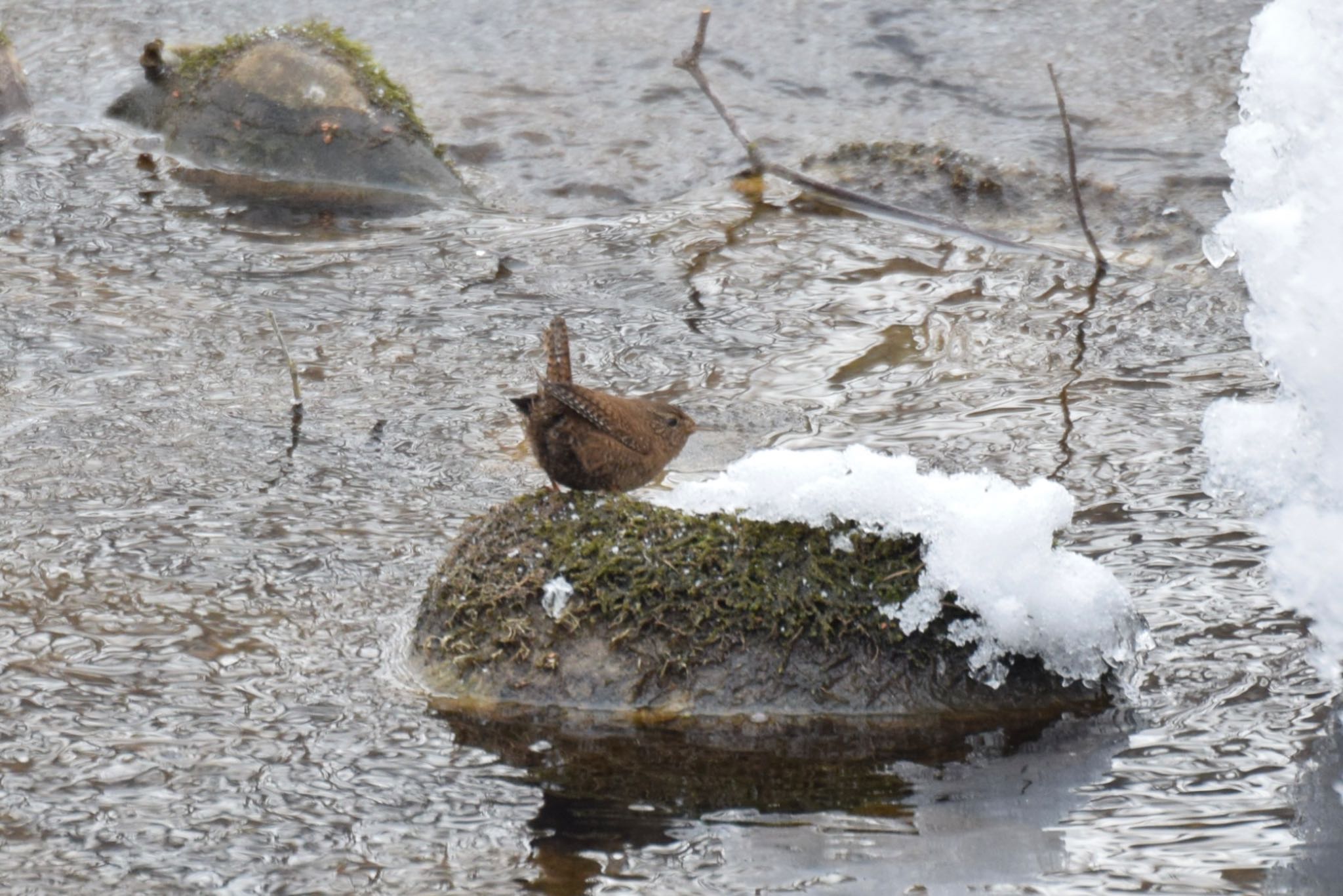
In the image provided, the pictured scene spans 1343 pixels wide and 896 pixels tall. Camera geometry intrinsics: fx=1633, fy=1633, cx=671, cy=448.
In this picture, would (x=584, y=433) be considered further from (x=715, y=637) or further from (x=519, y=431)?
(x=519, y=431)

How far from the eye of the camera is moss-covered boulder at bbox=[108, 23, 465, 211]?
1016 centimetres

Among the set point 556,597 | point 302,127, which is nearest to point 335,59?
point 302,127

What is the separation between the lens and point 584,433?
5.18 meters

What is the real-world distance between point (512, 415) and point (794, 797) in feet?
10.1

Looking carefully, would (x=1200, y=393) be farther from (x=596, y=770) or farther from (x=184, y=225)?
(x=184, y=225)

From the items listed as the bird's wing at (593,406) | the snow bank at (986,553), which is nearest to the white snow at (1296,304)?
the snow bank at (986,553)

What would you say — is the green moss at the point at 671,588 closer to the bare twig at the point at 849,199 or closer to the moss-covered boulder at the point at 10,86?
the bare twig at the point at 849,199

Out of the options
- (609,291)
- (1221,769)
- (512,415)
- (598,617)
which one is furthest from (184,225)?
(1221,769)

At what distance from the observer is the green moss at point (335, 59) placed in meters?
10.6

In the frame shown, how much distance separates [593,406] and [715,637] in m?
0.85

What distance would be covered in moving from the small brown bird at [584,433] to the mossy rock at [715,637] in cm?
31

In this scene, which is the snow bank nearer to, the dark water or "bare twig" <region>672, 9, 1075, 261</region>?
the dark water

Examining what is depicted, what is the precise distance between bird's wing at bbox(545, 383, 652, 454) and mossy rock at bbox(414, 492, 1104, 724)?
0.39 m

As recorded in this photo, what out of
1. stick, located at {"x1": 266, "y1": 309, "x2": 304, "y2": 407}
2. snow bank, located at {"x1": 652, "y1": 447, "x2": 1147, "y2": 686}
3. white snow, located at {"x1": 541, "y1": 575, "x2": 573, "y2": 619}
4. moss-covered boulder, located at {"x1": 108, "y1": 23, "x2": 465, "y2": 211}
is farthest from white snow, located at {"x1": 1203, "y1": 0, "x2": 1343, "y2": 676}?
moss-covered boulder, located at {"x1": 108, "y1": 23, "x2": 465, "y2": 211}
